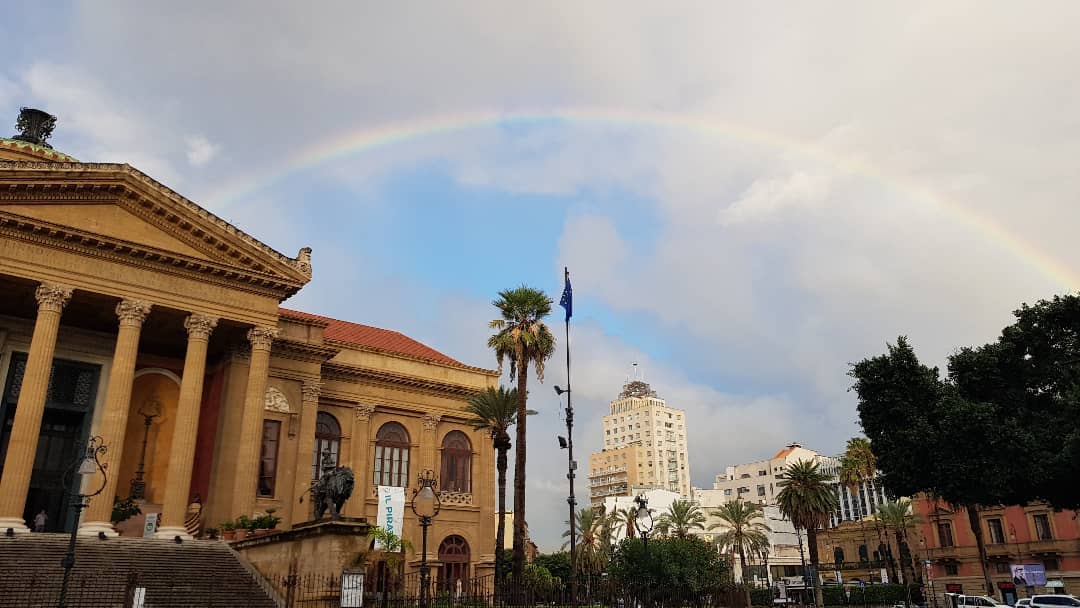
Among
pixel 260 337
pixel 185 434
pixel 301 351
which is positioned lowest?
pixel 185 434

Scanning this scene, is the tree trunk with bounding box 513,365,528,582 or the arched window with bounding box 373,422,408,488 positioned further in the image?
the arched window with bounding box 373,422,408,488

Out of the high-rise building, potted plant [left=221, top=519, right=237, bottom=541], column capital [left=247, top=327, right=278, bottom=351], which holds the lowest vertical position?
potted plant [left=221, top=519, right=237, bottom=541]

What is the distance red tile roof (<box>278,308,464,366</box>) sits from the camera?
137 feet

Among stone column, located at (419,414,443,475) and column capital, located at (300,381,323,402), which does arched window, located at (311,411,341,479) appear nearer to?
column capital, located at (300,381,323,402)

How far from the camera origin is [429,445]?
39312 mm

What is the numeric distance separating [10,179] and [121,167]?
3437 mm

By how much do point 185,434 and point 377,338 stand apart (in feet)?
60.0

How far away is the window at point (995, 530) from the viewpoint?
5466 centimetres

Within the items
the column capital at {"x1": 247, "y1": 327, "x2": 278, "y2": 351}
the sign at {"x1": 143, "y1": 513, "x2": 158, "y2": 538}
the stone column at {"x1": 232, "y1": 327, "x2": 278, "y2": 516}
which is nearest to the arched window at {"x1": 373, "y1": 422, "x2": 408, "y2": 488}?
the stone column at {"x1": 232, "y1": 327, "x2": 278, "y2": 516}

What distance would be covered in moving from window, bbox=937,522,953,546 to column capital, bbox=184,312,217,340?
55.3 meters

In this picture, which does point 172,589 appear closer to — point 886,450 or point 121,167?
point 121,167

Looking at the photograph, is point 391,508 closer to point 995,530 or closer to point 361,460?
point 361,460

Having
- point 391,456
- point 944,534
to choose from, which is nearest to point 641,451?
point 944,534

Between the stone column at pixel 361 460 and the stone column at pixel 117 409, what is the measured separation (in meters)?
12.0
